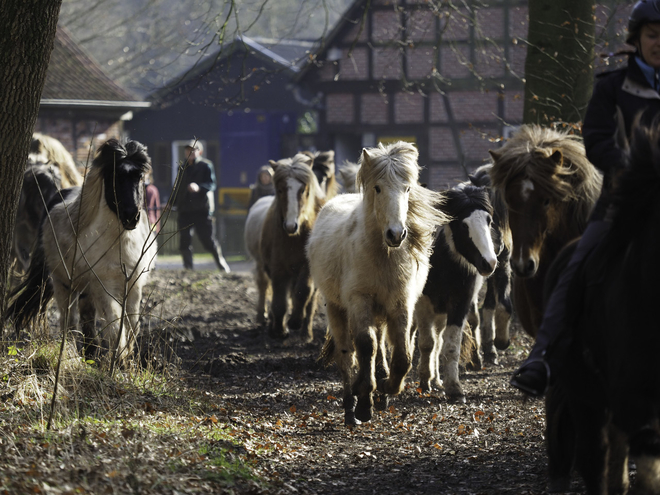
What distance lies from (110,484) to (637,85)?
3402 millimetres

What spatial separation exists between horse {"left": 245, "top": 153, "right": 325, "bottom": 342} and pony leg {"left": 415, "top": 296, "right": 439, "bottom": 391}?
6.81 feet

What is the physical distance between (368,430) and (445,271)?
6.93ft

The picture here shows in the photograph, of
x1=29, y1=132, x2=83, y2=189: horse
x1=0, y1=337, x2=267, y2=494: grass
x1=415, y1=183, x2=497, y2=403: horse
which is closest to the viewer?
x1=0, y1=337, x2=267, y2=494: grass

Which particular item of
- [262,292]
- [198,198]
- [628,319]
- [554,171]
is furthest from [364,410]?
[198,198]

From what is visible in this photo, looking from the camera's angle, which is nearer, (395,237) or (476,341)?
(395,237)

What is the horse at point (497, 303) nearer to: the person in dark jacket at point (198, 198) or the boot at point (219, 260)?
the person in dark jacket at point (198, 198)

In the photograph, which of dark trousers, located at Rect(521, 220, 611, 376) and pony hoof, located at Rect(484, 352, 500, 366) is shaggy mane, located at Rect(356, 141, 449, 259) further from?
pony hoof, located at Rect(484, 352, 500, 366)

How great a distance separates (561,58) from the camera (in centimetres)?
984

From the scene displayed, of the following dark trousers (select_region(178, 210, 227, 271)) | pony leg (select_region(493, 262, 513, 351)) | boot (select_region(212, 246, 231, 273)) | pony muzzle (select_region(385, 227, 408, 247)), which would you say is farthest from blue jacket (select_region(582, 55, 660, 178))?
boot (select_region(212, 246, 231, 273))

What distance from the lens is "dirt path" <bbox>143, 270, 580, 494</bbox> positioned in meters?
5.48

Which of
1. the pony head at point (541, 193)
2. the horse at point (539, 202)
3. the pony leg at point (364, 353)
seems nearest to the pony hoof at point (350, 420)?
the pony leg at point (364, 353)

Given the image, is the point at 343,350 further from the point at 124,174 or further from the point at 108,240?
the point at 124,174

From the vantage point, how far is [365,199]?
7098 millimetres

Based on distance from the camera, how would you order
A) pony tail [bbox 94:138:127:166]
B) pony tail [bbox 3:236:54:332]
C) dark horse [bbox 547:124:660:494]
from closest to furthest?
dark horse [bbox 547:124:660:494] < pony tail [bbox 94:138:127:166] < pony tail [bbox 3:236:54:332]
